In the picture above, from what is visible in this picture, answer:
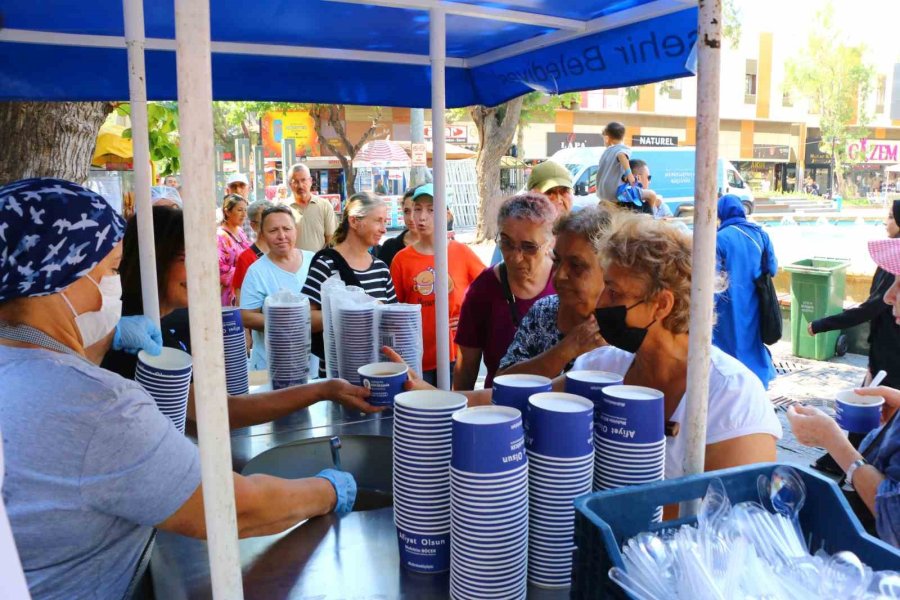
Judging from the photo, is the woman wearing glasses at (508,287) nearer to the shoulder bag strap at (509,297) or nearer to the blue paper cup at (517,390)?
the shoulder bag strap at (509,297)

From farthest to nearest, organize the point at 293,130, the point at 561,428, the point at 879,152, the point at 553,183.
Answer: the point at 879,152
the point at 293,130
the point at 553,183
the point at 561,428

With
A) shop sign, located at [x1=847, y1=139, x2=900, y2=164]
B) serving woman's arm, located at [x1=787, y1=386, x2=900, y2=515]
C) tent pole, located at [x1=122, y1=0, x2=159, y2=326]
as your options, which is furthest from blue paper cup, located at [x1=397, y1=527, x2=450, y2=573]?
shop sign, located at [x1=847, y1=139, x2=900, y2=164]

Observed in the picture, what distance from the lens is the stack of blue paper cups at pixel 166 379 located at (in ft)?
6.21

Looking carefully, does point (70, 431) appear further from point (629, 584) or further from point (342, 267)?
point (342, 267)

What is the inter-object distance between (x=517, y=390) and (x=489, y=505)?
32cm

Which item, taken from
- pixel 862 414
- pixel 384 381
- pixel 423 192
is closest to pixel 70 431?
pixel 384 381

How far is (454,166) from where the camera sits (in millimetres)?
25172

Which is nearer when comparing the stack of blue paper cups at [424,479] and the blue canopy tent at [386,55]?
the stack of blue paper cups at [424,479]

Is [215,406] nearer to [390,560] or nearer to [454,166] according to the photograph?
[390,560]

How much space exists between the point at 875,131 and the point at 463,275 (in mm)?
47543

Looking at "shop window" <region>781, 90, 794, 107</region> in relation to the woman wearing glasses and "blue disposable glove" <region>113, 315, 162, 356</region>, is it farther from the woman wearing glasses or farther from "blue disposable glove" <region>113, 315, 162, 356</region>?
"blue disposable glove" <region>113, 315, 162, 356</region>

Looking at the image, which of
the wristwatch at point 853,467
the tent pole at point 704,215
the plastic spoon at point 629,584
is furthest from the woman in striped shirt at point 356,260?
the plastic spoon at point 629,584

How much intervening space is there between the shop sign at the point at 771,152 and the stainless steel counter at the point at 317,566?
40909mm

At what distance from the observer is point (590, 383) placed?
156 centimetres
